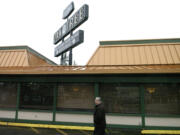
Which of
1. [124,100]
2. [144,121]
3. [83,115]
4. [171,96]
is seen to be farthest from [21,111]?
[171,96]

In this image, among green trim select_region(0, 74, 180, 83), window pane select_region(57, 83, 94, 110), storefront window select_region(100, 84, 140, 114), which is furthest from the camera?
window pane select_region(57, 83, 94, 110)

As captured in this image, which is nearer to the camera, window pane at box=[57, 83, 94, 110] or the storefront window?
the storefront window

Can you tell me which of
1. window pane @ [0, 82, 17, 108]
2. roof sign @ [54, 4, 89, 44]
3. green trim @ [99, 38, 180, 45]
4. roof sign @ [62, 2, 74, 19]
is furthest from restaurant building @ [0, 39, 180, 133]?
roof sign @ [62, 2, 74, 19]

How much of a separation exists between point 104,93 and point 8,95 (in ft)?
18.9

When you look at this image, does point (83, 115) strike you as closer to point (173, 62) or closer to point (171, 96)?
point (171, 96)

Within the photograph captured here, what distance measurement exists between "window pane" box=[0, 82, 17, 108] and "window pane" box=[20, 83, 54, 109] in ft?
2.01

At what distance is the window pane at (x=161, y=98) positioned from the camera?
789 cm


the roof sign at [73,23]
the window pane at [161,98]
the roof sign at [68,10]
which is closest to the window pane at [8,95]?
the window pane at [161,98]

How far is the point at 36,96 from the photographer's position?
9094 mm

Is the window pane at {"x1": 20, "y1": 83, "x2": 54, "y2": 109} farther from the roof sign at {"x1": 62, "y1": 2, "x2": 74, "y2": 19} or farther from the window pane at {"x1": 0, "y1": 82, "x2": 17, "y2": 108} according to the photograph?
the roof sign at {"x1": 62, "y1": 2, "x2": 74, "y2": 19}

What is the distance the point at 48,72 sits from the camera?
820 cm

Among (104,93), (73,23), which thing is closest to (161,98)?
(104,93)

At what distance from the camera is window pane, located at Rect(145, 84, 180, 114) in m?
7.89

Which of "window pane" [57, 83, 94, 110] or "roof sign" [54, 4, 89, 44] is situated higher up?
"roof sign" [54, 4, 89, 44]
